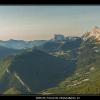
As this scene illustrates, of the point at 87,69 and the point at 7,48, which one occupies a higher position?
the point at 7,48

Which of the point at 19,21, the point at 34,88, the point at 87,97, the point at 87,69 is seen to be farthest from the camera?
the point at 87,69

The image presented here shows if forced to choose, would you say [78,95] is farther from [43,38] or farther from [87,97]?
[43,38]

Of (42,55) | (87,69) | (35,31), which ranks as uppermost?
(35,31)

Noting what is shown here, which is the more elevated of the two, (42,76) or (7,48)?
(7,48)

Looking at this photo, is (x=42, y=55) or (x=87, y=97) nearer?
(x=87, y=97)

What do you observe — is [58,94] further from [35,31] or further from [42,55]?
[35,31]

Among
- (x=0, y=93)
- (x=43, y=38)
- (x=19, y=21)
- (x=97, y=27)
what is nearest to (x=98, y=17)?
(x=97, y=27)

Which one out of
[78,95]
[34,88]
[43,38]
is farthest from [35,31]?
[78,95]

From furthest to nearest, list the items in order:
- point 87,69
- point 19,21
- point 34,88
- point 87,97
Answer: point 87,69 < point 19,21 < point 34,88 < point 87,97

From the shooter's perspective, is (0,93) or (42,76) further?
(42,76)
